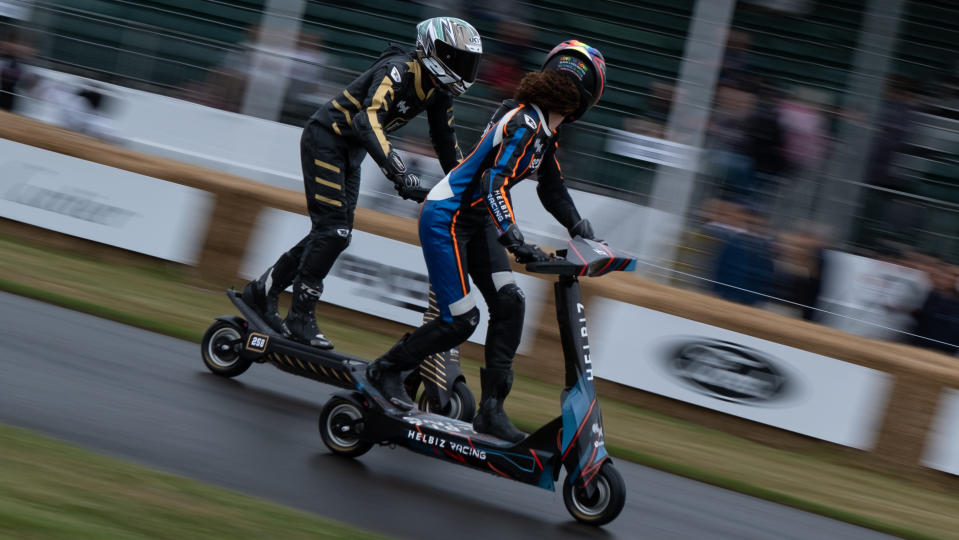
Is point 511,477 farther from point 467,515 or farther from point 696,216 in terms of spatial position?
point 696,216

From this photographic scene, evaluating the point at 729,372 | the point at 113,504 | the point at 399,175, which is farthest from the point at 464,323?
the point at 729,372

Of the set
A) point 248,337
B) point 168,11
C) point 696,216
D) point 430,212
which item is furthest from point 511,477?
point 168,11

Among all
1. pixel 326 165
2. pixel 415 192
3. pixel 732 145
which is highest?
pixel 732 145

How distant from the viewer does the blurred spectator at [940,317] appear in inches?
353

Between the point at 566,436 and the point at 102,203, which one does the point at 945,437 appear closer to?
the point at 566,436

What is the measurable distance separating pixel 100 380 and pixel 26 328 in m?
1.22

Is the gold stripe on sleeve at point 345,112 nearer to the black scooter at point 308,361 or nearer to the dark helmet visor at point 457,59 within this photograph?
the dark helmet visor at point 457,59

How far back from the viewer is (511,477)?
5.30 meters

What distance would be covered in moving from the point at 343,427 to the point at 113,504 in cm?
170

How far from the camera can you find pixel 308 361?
661cm

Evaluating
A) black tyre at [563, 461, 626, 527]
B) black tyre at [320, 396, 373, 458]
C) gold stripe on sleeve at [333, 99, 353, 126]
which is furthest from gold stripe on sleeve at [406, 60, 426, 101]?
black tyre at [563, 461, 626, 527]

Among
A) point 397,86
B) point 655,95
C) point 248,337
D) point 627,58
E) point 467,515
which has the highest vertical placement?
point 627,58

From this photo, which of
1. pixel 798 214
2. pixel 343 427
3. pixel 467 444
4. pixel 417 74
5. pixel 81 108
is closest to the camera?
pixel 467 444

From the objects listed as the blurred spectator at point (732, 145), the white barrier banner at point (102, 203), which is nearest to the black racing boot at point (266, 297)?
the white barrier banner at point (102, 203)
